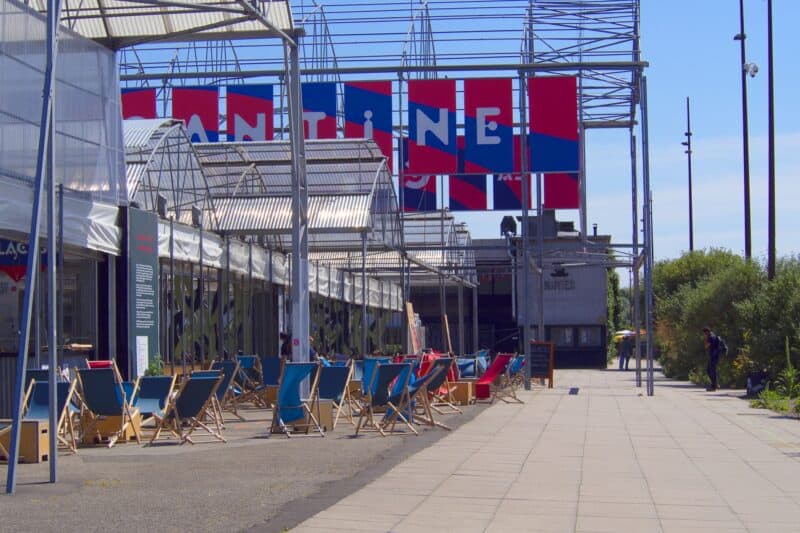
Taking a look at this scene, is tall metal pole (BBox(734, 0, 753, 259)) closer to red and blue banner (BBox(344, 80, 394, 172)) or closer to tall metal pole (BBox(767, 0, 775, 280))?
tall metal pole (BBox(767, 0, 775, 280))

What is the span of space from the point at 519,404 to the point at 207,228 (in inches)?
292

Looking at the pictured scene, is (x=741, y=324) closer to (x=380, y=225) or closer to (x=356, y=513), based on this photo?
(x=380, y=225)

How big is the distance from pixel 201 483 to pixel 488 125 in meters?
17.7

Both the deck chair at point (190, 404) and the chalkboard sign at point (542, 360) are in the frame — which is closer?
the deck chair at point (190, 404)

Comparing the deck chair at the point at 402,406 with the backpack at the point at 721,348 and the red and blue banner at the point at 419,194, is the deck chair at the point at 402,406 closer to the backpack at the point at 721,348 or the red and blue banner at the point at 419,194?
the backpack at the point at 721,348

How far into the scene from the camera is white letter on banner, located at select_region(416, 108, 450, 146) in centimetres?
2490

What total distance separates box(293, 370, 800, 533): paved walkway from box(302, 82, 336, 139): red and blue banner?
11.5m

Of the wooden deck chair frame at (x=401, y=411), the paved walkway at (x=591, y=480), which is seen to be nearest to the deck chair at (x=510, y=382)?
the paved walkway at (x=591, y=480)

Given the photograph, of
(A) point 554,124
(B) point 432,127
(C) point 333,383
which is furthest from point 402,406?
(B) point 432,127

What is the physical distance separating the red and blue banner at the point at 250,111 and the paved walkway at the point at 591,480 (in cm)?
1209

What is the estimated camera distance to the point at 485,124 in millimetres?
25062

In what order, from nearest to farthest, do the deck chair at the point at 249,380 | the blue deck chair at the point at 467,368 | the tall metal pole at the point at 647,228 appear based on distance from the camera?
1. the deck chair at the point at 249,380
2. the tall metal pole at the point at 647,228
3. the blue deck chair at the point at 467,368

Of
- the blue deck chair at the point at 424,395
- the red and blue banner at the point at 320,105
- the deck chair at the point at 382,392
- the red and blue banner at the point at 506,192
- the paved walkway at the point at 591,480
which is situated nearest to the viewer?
the paved walkway at the point at 591,480

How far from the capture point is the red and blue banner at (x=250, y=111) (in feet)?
83.0
